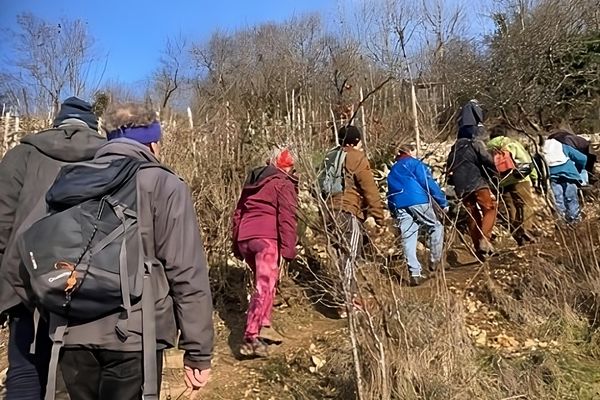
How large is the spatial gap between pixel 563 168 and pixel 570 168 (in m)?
0.08

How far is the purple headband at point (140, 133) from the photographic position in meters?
2.79

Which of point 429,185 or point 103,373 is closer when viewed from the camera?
point 103,373

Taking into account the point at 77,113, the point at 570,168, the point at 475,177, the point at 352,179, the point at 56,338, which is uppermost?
the point at 77,113


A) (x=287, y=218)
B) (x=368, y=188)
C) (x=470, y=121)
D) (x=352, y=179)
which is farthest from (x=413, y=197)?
(x=287, y=218)

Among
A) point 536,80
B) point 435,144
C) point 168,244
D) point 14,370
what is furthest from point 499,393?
point 536,80

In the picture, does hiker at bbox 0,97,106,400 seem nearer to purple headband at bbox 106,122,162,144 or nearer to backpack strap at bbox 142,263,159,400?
purple headband at bbox 106,122,162,144

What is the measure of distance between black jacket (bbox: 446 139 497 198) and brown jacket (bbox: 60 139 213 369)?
4.90 metres

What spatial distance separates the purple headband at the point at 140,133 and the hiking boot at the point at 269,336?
9.25 feet

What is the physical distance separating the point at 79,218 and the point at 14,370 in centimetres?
115

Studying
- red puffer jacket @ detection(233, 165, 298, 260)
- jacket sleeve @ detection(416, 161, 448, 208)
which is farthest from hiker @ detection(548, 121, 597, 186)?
red puffer jacket @ detection(233, 165, 298, 260)

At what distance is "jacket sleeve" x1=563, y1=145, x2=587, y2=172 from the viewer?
786 centimetres

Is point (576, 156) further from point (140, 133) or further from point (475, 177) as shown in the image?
point (140, 133)

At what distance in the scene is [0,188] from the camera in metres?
3.12

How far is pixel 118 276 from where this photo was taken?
240 cm
